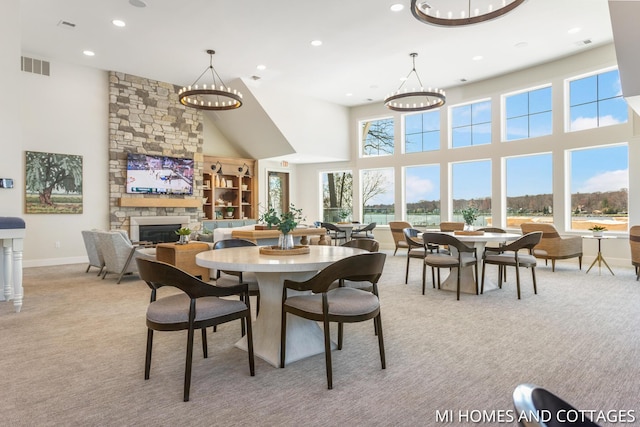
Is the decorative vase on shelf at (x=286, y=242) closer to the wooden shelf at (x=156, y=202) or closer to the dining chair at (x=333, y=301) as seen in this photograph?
the dining chair at (x=333, y=301)

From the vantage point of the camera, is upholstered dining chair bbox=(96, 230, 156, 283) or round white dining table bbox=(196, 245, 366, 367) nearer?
round white dining table bbox=(196, 245, 366, 367)

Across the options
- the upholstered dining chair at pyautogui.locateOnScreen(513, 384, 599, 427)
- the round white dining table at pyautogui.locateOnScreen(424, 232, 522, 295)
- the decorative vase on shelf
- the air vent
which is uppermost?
the air vent

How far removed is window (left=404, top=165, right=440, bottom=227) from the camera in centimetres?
1053

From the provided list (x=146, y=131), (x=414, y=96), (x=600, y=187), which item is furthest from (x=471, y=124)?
(x=146, y=131)

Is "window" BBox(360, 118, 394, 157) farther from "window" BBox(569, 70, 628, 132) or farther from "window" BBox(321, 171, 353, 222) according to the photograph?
"window" BBox(569, 70, 628, 132)

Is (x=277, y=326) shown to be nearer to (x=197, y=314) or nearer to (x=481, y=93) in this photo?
(x=197, y=314)

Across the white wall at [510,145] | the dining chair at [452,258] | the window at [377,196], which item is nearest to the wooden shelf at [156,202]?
the white wall at [510,145]

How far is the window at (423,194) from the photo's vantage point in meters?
10.5

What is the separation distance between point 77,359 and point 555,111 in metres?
9.33

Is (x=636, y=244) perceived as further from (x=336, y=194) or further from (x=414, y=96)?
(x=336, y=194)

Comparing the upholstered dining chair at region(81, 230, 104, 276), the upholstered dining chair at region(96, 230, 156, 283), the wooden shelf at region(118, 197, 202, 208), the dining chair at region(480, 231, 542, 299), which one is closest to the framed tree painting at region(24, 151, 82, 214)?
the wooden shelf at region(118, 197, 202, 208)

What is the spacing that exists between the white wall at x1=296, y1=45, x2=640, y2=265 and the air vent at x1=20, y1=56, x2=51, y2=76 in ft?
23.6

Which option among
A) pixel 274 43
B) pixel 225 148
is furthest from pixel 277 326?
pixel 225 148

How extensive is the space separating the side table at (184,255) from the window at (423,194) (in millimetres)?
6990
